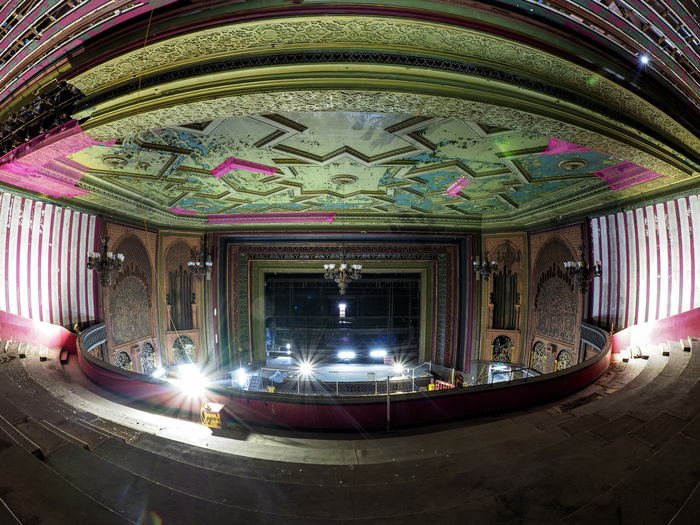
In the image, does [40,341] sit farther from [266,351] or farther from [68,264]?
[266,351]

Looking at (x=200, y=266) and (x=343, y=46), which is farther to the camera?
(x=200, y=266)

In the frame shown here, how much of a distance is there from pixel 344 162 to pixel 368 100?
2376 millimetres

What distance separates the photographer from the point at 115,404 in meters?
3.64

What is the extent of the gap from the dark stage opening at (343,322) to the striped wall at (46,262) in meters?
5.95

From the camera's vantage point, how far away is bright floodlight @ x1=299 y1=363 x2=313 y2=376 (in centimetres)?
1122

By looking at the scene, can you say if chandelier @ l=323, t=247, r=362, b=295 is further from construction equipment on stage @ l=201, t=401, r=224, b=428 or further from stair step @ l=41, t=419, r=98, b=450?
stair step @ l=41, t=419, r=98, b=450

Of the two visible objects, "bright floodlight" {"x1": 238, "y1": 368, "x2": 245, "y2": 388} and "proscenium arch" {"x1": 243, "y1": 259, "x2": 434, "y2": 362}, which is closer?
"bright floodlight" {"x1": 238, "y1": 368, "x2": 245, "y2": 388}

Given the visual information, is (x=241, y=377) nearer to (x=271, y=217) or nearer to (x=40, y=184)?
(x=271, y=217)

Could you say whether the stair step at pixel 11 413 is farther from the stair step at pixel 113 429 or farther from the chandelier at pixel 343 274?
the chandelier at pixel 343 274

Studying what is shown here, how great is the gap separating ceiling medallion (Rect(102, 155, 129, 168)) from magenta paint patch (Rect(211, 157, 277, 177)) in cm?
132

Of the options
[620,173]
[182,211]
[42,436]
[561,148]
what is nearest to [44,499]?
[42,436]

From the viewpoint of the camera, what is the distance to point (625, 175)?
5.22 meters

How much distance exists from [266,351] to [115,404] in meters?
8.05

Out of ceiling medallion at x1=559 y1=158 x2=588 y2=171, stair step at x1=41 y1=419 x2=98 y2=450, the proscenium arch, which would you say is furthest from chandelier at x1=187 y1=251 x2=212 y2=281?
ceiling medallion at x1=559 y1=158 x2=588 y2=171
